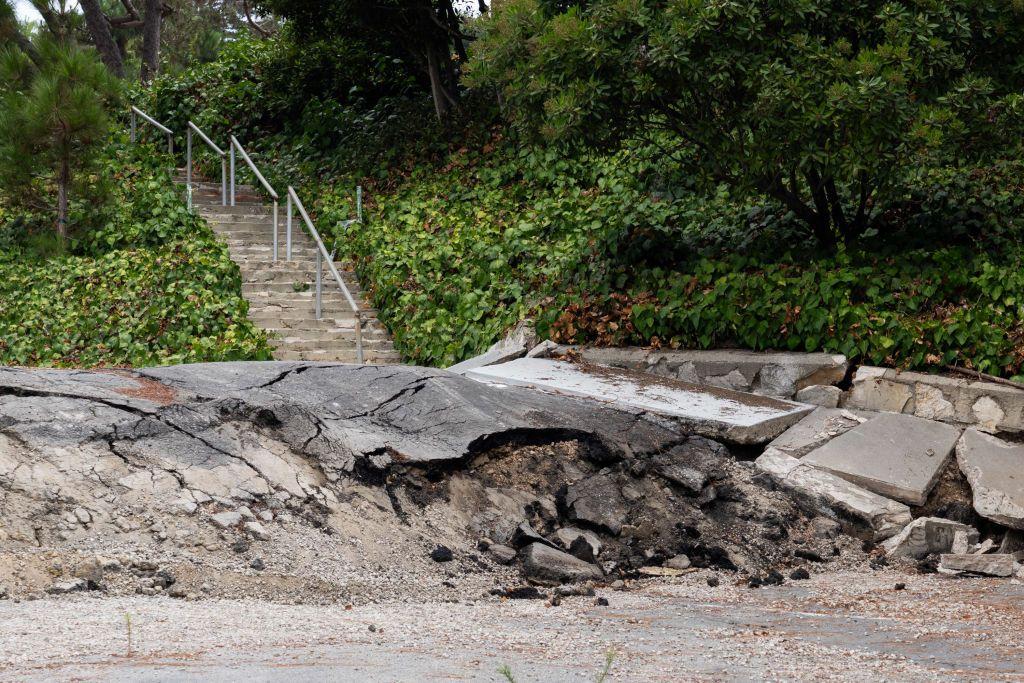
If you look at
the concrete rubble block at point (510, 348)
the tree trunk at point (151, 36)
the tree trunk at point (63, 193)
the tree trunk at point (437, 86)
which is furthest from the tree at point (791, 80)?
the tree trunk at point (151, 36)

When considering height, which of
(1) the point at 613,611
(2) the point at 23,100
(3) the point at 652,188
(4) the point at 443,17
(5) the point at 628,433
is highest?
(4) the point at 443,17

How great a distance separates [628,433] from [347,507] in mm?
2074

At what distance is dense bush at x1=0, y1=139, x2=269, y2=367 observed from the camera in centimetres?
959

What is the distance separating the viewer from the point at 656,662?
11.0ft

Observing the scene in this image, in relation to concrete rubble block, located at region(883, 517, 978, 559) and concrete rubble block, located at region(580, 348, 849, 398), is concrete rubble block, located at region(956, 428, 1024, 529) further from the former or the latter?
concrete rubble block, located at region(580, 348, 849, 398)

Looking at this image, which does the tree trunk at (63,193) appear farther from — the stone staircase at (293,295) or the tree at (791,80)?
the tree at (791,80)

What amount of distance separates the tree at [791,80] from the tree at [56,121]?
593 centimetres

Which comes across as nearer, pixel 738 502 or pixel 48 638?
pixel 48 638

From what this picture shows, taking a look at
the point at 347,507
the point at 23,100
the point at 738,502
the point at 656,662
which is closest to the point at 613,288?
the point at 738,502

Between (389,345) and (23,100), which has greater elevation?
(23,100)

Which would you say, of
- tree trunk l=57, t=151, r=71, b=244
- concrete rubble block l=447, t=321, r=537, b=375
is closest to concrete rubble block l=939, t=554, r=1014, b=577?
concrete rubble block l=447, t=321, r=537, b=375

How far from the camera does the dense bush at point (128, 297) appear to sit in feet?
31.5

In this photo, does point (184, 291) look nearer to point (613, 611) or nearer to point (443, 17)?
point (443, 17)

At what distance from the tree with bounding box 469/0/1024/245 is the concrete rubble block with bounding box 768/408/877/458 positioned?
5.92ft
